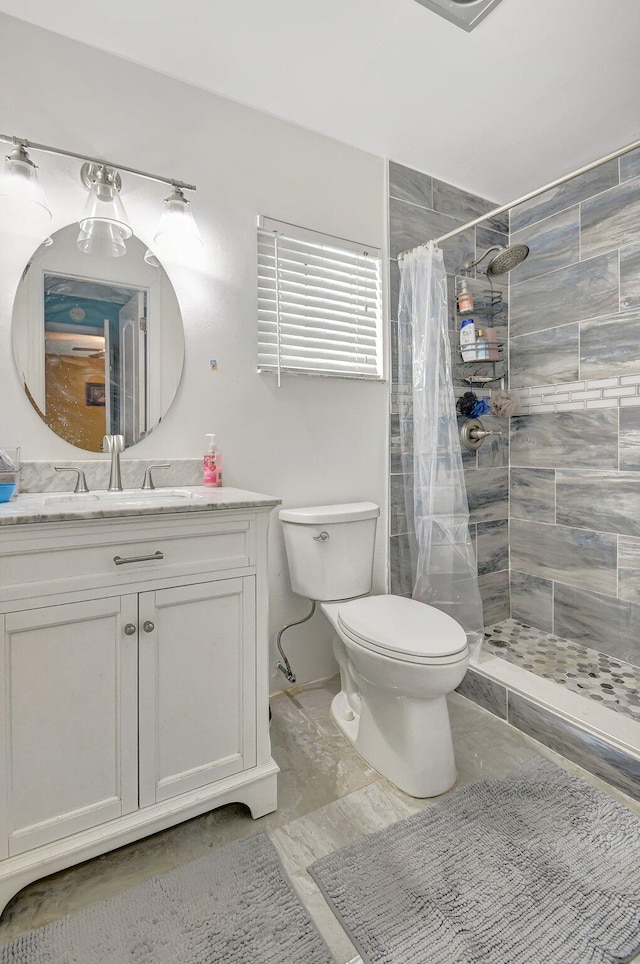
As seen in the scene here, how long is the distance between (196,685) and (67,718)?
1.02ft

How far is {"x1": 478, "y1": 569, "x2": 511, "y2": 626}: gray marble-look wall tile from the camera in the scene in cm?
250

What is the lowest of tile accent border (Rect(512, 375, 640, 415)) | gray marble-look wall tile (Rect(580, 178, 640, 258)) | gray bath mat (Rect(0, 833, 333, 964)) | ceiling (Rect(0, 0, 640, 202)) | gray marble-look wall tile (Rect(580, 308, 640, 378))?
gray bath mat (Rect(0, 833, 333, 964))

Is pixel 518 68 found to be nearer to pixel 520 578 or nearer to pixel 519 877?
pixel 520 578

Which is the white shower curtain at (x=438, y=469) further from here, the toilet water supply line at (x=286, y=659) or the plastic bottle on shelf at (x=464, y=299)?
the toilet water supply line at (x=286, y=659)

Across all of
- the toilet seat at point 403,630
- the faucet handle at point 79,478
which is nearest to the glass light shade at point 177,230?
the faucet handle at point 79,478

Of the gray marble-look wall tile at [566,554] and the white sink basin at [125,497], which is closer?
the white sink basin at [125,497]

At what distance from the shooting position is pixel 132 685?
1.16 m

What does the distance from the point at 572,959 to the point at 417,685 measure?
621 mm

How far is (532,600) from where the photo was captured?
8.20ft

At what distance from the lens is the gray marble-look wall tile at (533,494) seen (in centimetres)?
241

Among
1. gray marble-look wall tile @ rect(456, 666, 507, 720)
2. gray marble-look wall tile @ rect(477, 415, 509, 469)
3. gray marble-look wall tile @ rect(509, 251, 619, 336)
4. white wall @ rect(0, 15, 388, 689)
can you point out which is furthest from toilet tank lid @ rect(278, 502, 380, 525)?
gray marble-look wall tile @ rect(509, 251, 619, 336)

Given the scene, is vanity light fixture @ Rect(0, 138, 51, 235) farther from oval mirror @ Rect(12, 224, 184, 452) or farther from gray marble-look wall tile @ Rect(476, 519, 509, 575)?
gray marble-look wall tile @ Rect(476, 519, 509, 575)

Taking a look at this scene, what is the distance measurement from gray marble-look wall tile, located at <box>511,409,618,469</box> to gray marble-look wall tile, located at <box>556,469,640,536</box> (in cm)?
6

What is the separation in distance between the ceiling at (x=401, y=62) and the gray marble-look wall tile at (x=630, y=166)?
0.08 metres
